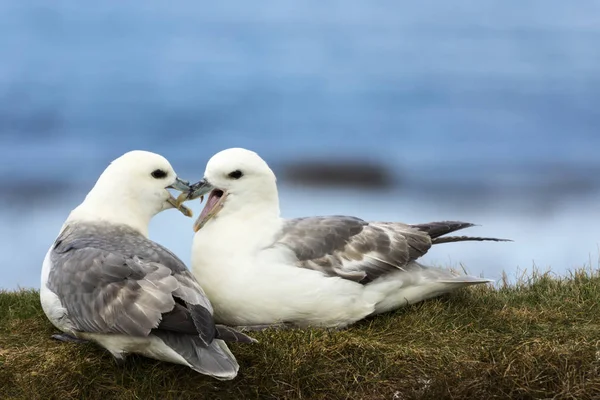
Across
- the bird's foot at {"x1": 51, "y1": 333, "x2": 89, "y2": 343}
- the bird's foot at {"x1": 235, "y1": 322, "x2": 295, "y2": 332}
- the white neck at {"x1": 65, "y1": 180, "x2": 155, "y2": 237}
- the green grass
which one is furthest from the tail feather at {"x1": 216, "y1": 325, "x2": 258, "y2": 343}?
the white neck at {"x1": 65, "y1": 180, "x2": 155, "y2": 237}

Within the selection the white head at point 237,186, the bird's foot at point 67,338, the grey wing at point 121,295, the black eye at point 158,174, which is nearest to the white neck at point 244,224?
the white head at point 237,186

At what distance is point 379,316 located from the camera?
299 inches

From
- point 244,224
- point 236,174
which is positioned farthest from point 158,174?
point 244,224

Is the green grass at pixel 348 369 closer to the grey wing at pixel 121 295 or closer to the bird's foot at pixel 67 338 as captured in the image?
the bird's foot at pixel 67 338

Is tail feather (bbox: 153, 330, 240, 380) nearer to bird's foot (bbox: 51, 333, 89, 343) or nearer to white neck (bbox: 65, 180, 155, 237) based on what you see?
bird's foot (bbox: 51, 333, 89, 343)

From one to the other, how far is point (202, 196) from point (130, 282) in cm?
158

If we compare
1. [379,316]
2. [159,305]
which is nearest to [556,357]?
[379,316]

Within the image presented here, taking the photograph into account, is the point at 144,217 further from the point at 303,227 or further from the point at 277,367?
the point at 277,367

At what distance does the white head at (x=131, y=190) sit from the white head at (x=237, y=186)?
270 millimetres

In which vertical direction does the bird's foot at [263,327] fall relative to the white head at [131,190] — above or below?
below

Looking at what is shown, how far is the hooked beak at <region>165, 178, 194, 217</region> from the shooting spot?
24.9 feet

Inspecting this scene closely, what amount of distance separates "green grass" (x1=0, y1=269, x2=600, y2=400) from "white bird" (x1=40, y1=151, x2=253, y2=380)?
0.71 ft

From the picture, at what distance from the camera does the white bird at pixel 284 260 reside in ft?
23.2

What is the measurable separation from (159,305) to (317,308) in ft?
5.27
